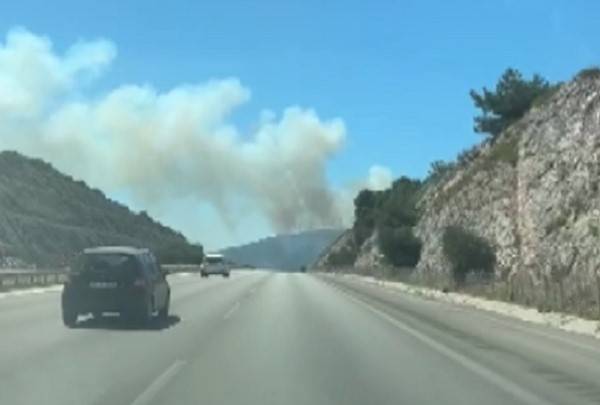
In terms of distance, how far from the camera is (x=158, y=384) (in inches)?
594

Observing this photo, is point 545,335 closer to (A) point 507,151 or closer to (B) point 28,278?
(B) point 28,278

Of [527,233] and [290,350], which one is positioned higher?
[527,233]

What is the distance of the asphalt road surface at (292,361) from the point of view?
14.0 meters

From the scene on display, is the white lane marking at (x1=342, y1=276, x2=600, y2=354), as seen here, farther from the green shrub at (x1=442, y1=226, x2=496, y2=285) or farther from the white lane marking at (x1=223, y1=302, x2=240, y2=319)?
the green shrub at (x1=442, y1=226, x2=496, y2=285)

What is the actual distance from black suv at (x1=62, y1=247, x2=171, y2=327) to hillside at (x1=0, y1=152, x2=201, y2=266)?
2586 inches

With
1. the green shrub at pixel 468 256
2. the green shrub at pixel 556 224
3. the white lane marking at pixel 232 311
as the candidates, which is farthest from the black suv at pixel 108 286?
the green shrub at pixel 468 256

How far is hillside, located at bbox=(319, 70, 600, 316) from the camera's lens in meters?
46.8

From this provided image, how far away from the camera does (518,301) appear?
137ft

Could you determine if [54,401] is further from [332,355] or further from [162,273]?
[162,273]

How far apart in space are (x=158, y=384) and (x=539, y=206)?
4907 centimetres

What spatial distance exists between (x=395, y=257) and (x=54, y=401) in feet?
266

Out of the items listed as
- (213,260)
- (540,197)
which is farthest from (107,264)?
(213,260)

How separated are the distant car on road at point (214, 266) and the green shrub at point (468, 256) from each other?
38.3 metres

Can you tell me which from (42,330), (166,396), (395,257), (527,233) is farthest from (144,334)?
(395,257)
